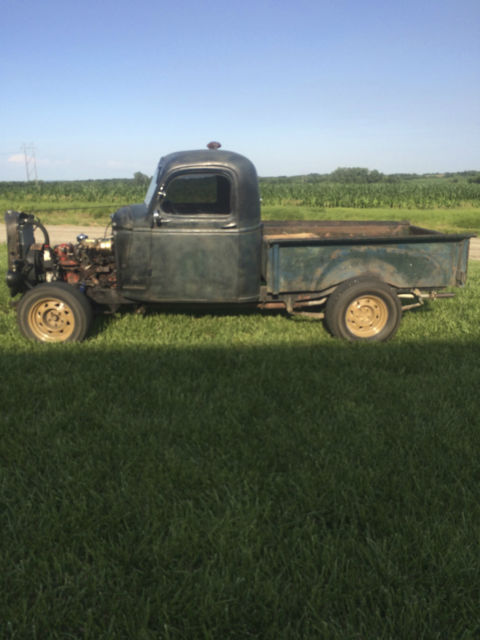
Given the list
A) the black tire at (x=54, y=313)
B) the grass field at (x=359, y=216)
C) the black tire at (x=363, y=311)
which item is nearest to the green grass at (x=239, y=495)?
the black tire at (x=54, y=313)

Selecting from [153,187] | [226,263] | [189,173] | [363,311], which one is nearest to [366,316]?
[363,311]

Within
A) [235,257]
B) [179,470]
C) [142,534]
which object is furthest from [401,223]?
[142,534]

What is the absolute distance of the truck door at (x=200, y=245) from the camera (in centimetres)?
538

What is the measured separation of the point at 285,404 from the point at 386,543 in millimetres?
1601

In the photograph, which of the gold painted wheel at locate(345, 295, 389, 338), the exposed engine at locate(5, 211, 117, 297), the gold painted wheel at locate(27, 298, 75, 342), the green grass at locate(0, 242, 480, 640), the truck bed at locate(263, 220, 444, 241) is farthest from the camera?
the truck bed at locate(263, 220, 444, 241)

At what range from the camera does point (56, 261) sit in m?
6.05

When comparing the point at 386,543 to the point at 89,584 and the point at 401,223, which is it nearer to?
the point at 89,584

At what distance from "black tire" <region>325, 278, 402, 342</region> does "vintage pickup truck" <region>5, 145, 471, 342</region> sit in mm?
11

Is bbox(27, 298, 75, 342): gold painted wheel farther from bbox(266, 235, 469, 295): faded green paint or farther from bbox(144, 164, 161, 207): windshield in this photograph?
bbox(266, 235, 469, 295): faded green paint

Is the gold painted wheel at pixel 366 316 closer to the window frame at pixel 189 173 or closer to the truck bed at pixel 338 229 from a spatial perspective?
the truck bed at pixel 338 229

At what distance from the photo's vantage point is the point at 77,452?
135 inches

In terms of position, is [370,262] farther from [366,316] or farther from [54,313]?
[54,313]

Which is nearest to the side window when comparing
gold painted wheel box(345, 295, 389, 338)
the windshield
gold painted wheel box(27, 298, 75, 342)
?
the windshield

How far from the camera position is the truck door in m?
5.38
